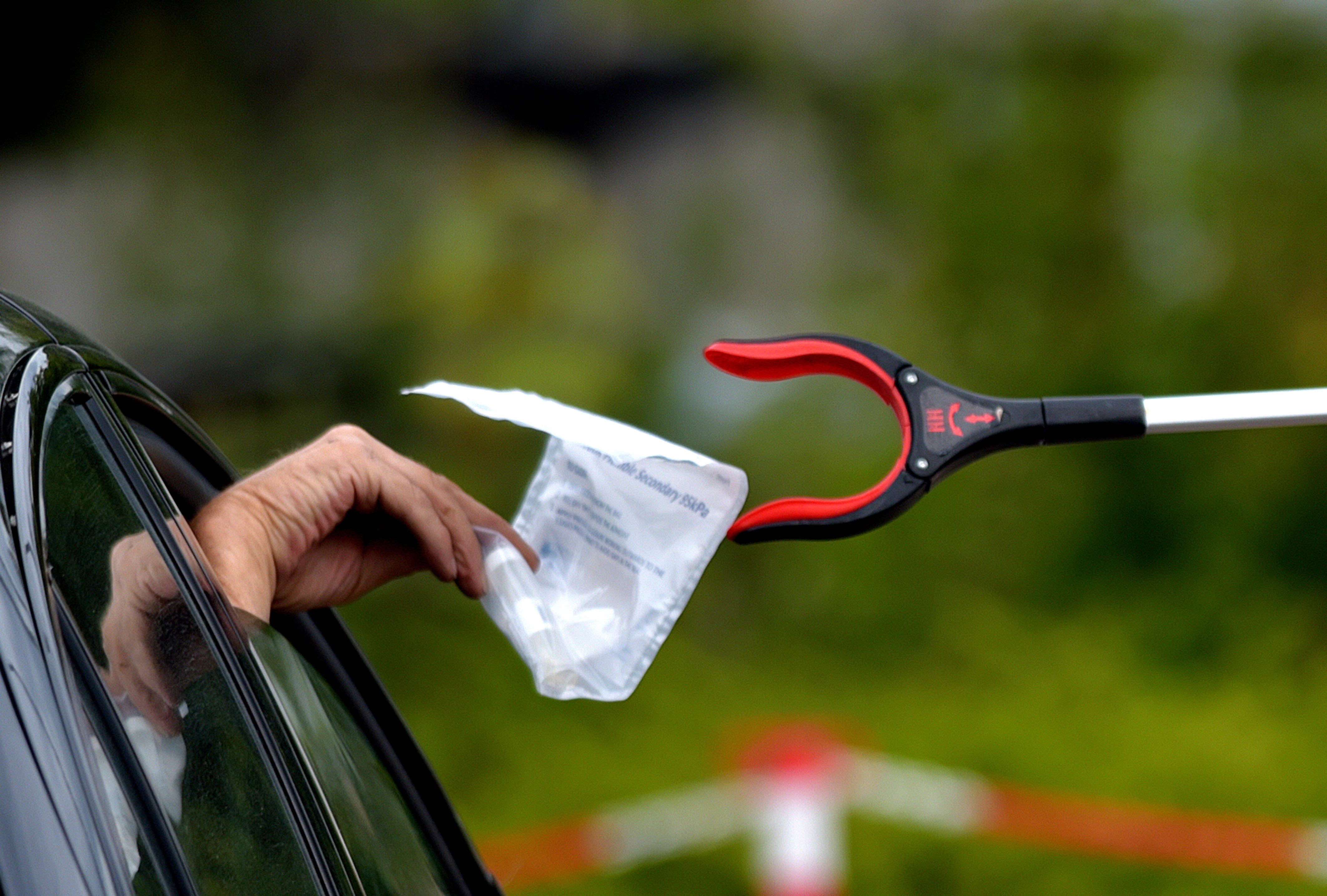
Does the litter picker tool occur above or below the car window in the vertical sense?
above

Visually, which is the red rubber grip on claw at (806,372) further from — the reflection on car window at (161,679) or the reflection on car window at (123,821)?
the reflection on car window at (123,821)

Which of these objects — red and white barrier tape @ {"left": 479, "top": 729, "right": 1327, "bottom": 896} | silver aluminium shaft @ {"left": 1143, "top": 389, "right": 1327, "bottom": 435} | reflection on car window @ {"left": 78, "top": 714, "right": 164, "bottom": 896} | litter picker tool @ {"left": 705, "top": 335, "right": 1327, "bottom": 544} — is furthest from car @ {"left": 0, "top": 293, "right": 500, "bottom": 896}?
red and white barrier tape @ {"left": 479, "top": 729, "right": 1327, "bottom": 896}

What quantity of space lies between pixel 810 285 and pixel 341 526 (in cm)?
675

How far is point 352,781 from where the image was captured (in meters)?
1.39

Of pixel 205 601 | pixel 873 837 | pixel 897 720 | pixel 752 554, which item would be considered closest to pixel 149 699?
pixel 205 601

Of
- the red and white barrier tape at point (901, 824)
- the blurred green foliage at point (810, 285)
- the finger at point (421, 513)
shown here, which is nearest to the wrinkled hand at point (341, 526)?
the finger at point (421, 513)

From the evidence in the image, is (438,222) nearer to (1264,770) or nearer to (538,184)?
(538,184)

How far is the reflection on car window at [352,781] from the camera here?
4.15ft

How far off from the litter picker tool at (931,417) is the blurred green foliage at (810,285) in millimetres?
4846

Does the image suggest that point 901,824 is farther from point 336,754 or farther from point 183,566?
point 183,566

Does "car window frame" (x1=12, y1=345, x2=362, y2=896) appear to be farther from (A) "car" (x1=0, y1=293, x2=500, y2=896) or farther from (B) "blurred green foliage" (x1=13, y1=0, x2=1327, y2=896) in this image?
(B) "blurred green foliage" (x1=13, y1=0, x2=1327, y2=896)

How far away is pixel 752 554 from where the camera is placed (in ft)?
23.9

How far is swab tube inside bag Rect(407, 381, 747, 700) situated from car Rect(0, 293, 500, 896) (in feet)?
0.71

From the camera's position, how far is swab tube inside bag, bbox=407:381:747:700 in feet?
4.59
